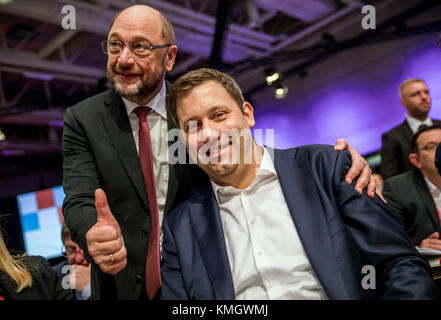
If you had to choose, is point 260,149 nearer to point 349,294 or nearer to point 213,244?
point 213,244

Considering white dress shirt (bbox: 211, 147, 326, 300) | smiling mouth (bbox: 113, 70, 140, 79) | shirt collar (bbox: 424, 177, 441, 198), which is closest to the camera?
white dress shirt (bbox: 211, 147, 326, 300)

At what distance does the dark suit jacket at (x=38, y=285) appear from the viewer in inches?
63.5

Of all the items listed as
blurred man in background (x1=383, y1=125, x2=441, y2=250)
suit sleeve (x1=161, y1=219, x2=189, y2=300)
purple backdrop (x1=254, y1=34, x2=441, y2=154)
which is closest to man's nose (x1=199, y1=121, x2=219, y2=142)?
suit sleeve (x1=161, y1=219, x2=189, y2=300)

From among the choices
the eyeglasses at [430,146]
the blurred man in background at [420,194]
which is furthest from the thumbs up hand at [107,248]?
the eyeglasses at [430,146]

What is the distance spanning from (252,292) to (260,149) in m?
0.64

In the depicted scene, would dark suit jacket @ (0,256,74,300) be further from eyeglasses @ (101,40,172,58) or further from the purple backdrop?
the purple backdrop

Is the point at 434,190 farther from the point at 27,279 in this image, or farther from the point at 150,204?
the point at 27,279

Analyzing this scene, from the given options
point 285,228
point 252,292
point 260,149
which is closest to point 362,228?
point 285,228

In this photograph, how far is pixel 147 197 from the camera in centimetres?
183

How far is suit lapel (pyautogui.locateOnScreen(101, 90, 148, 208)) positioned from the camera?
184cm

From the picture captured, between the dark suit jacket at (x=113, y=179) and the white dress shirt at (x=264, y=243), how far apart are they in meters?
0.28

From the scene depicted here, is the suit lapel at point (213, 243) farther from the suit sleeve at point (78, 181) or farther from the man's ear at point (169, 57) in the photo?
the man's ear at point (169, 57)

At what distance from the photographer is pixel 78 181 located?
1.83 meters
